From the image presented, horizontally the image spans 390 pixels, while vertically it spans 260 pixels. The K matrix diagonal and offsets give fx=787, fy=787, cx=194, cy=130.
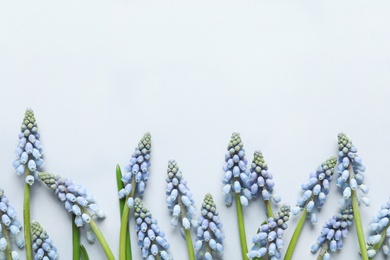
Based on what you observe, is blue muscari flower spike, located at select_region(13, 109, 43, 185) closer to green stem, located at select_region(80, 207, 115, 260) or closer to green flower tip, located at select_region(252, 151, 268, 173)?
green stem, located at select_region(80, 207, 115, 260)

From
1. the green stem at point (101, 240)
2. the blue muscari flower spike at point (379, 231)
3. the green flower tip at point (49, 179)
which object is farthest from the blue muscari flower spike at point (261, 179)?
the green flower tip at point (49, 179)

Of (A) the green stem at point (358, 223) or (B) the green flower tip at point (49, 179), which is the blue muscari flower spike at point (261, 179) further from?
(B) the green flower tip at point (49, 179)

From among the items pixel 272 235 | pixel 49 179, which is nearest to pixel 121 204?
pixel 49 179

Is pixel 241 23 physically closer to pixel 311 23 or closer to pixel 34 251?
pixel 311 23

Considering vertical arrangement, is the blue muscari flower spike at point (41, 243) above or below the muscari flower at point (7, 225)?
below

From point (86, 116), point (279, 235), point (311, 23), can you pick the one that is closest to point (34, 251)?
point (86, 116)

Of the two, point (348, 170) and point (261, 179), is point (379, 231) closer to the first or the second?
point (348, 170)
